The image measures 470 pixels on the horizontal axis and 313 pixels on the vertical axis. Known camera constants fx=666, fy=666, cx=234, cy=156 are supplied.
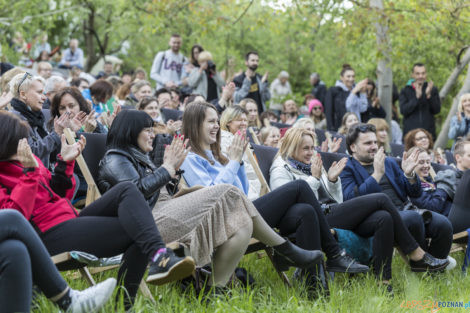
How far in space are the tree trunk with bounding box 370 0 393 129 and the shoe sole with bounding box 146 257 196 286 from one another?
7.98 meters

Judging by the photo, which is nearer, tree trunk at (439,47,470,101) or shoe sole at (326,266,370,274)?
shoe sole at (326,266,370,274)

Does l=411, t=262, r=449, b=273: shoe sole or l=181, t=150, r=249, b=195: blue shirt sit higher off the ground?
l=181, t=150, r=249, b=195: blue shirt

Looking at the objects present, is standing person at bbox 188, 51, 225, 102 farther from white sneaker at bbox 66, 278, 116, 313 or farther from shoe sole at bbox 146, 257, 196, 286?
white sneaker at bbox 66, 278, 116, 313

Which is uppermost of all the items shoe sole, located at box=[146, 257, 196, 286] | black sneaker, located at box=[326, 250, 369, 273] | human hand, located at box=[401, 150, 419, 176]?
shoe sole, located at box=[146, 257, 196, 286]

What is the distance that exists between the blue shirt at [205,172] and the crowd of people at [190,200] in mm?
11

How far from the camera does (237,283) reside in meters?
4.73

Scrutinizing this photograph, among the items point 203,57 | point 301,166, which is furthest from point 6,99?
point 203,57

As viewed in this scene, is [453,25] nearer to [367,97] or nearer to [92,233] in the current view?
[367,97]

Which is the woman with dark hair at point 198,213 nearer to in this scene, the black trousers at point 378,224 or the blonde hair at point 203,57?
the black trousers at point 378,224

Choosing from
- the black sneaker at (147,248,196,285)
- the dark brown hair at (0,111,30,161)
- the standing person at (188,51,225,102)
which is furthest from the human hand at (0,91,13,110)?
the standing person at (188,51,225,102)

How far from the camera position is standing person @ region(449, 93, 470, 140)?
10109 millimetres

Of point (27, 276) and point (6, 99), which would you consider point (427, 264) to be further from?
point (6, 99)

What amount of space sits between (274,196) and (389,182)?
5.98 feet

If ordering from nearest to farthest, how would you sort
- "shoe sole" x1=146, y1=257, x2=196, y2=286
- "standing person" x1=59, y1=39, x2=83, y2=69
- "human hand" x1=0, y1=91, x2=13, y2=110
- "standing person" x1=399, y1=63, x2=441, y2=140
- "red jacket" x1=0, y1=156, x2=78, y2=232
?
"shoe sole" x1=146, y1=257, x2=196, y2=286 → "red jacket" x1=0, y1=156, x2=78, y2=232 → "human hand" x1=0, y1=91, x2=13, y2=110 → "standing person" x1=399, y1=63, x2=441, y2=140 → "standing person" x1=59, y1=39, x2=83, y2=69
